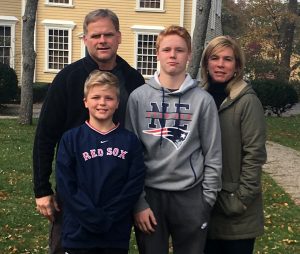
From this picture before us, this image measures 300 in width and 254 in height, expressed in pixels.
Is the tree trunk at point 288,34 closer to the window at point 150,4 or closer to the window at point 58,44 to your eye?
the window at point 150,4

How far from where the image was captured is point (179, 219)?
3377 mm

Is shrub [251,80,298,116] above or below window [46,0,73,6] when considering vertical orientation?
below

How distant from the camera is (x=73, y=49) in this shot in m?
27.3

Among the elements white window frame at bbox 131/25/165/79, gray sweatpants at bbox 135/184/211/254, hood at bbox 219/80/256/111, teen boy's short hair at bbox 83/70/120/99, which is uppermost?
white window frame at bbox 131/25/165/79

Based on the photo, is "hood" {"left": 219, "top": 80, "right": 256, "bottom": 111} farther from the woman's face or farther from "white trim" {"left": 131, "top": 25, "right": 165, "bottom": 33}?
"white trim" {"left": 131, "top": 25, "right": 165, "bottom": 33}

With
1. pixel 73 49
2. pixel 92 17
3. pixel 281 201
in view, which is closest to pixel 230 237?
pixel 92 17

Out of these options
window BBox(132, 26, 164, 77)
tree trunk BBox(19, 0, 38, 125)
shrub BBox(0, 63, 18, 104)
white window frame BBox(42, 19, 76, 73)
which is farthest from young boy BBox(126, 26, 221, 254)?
white window frame BBox(42, 19, 76, 73)

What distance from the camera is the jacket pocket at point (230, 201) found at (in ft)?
11.2

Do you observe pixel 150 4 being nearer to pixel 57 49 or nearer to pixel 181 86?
pixel 57 49

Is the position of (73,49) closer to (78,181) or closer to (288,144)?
(288,144)

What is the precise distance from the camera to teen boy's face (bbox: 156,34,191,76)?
3.29 m

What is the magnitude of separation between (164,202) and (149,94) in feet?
2.21

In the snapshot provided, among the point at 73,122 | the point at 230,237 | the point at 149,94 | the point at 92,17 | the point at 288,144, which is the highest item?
the point at 92,17

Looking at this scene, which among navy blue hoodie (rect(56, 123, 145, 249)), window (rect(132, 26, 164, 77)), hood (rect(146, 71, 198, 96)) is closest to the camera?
navy blue hoodie (rect(56, 123, 145, 249))
